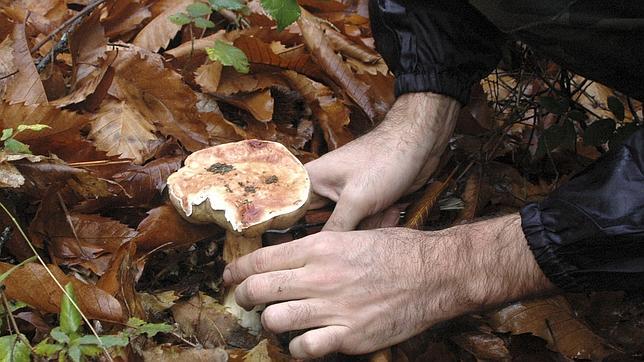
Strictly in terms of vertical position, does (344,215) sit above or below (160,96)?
below

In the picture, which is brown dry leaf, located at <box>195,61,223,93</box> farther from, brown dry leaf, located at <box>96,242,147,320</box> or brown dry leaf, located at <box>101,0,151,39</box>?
brown dry leaf, located at <box>96,242,147,320</box>

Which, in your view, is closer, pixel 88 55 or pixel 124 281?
pixel 124 281

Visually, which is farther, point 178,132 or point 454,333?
point 178,132

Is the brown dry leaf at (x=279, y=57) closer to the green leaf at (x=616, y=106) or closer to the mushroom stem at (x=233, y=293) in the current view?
the mushroom stem at (x=233, y=293)

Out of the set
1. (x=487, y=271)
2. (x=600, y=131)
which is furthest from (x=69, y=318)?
(x=600, y=131)

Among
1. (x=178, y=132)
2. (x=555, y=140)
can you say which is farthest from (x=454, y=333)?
(x=178, y=132)

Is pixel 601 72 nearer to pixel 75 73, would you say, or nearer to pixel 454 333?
pixel 454 333

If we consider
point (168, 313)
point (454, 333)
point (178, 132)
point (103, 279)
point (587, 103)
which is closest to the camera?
point (103, 279)

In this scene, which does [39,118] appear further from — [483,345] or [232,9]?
[483,345]
